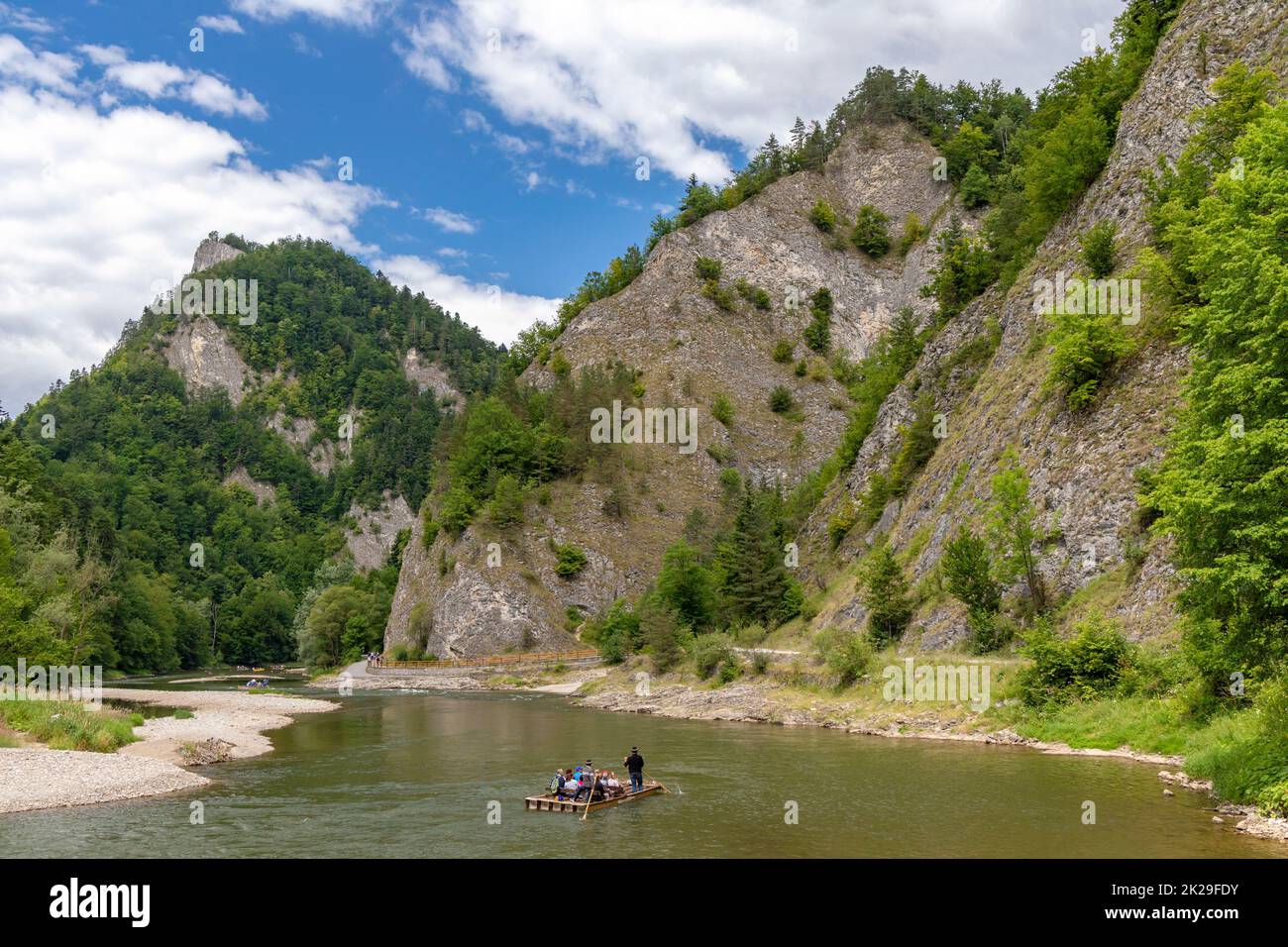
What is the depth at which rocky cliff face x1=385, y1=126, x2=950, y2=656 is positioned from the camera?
110 metres

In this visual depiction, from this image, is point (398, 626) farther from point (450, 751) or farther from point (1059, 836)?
point (1059, 836)

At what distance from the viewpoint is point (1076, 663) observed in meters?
38.9

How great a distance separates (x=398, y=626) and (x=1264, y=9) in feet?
351

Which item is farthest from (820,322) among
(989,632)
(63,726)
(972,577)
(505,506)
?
(63,726)

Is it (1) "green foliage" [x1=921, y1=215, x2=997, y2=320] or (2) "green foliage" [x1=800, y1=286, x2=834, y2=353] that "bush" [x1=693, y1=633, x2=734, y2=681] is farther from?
(2) "green foliage" [x1=800, y1=286, x2=834, y2=353]

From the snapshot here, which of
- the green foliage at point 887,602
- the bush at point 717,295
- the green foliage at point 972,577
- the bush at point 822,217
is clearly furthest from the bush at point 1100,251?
the bush at point 822,217

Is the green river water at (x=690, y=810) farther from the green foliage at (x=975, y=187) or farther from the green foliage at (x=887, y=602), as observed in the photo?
the green foliage at (x=975, y=187)

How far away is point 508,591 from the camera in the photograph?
10825 centimetres

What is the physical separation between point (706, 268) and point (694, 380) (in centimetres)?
2149

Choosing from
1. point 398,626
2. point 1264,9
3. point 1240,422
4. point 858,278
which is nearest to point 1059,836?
point 1240,422

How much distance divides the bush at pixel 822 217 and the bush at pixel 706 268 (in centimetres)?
2036

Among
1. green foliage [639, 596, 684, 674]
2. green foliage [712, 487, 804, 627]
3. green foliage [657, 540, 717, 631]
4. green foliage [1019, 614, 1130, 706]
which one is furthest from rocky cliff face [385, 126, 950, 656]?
green foliage [1019, 614, 1130, 706]

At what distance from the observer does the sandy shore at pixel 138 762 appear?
2953cm

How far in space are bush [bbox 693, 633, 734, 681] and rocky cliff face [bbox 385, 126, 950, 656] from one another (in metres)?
40.7
